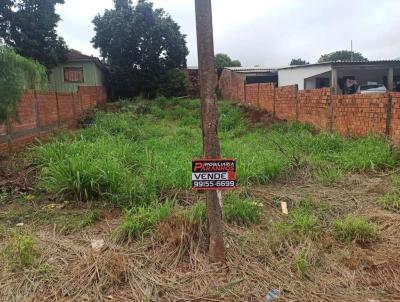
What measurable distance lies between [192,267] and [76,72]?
23.6 m

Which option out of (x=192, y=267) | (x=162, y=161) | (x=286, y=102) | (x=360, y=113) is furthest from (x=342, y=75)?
(x=192, y=267)

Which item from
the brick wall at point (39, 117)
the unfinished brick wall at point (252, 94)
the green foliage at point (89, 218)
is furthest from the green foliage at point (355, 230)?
the unfinished brick wall at point (252, 94)

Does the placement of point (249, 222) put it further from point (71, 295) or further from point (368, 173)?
point (368, 173)

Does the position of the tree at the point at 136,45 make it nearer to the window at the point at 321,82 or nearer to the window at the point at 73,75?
the window at the point at 73,75

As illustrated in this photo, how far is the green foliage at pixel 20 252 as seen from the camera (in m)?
3.56

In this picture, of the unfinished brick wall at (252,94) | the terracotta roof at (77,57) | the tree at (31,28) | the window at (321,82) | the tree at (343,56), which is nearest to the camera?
the unfinished brick wall at (252,94)

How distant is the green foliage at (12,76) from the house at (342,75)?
15.1m

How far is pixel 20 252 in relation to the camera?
3.63 m

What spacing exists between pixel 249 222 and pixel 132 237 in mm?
1276

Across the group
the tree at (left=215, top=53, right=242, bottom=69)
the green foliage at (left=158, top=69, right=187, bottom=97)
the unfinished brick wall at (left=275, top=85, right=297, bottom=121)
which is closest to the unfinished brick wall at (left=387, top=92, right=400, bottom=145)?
the unfinished brick wall at (left=275, top=85, right=297, bottom=121)

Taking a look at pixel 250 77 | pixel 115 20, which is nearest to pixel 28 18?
pixel 115 20

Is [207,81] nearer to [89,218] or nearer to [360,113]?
[89,218]

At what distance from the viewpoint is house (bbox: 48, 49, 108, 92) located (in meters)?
24.5

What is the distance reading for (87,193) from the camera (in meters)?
5.32
